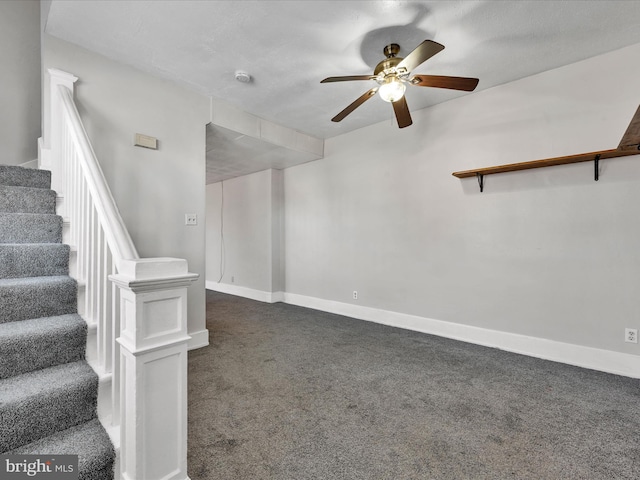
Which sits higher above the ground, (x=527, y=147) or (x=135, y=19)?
(x=135, y=19)

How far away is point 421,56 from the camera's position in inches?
76.0

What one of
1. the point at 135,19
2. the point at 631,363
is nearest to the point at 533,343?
the point at 631,363

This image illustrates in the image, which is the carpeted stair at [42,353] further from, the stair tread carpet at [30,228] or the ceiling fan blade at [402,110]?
the ceiling fan blade at [402,110]

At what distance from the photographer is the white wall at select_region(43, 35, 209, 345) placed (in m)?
2.46

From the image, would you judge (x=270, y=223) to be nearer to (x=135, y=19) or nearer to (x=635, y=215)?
(x=135, y=19)

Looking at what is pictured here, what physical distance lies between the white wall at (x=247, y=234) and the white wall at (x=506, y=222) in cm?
124

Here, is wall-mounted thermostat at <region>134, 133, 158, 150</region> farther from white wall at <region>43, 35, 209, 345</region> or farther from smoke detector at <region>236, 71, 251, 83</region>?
smoke detector at <region>236, 71, 251, 83</region>

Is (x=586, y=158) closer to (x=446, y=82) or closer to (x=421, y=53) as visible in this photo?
(x=446, y=82)

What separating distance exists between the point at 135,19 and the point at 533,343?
4.18 m

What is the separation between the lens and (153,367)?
1.02 metres

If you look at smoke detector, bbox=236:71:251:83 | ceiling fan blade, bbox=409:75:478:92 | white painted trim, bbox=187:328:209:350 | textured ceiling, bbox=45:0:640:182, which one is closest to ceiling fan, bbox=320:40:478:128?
ceiling fan blade, bbox=409:75:478:92

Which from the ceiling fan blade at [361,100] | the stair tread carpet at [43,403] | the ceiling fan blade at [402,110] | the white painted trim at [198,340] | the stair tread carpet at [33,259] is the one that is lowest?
the white painted trim at [198,340]

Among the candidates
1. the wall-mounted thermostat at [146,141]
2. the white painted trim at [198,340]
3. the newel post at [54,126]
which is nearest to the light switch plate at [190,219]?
the wall-mounted thermostat at [146,141]

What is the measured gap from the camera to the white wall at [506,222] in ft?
8.12
